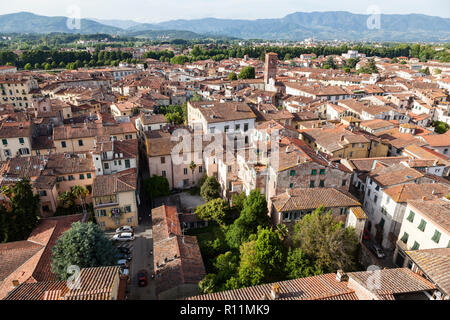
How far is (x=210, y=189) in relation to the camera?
37.2 meters

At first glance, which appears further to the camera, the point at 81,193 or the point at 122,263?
the point at 81,193

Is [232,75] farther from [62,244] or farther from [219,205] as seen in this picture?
[62,244]

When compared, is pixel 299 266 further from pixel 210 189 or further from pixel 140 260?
pixel 210 189

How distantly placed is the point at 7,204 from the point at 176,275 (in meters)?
19.5

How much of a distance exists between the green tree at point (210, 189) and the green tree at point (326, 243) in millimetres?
14660

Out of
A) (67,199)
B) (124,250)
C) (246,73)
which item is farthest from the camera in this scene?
(246,73)

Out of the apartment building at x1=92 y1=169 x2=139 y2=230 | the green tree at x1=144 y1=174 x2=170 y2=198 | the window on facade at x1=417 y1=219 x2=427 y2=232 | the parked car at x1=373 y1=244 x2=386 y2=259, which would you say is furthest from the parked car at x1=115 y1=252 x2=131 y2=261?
the window on facade at x1=417 y1=219 x2=427 y2=232

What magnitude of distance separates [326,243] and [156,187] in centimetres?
2298

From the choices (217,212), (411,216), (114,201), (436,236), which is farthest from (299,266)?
(114,201)

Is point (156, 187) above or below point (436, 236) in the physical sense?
below

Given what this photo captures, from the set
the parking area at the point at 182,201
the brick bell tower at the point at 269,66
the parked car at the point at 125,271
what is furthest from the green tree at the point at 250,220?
the brick bell tower at the point at 269,66

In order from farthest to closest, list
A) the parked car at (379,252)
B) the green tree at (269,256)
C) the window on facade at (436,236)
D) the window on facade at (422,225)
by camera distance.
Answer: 1. the parked car at (379,252)
2. the window on facade at (422,225)
3. the green tree at (269,256)
4. the window on facade at (436,236)

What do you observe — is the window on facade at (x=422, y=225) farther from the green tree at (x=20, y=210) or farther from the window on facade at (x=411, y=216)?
the green tree at (x=20, y=210)

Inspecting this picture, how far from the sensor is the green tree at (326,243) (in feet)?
76.0
